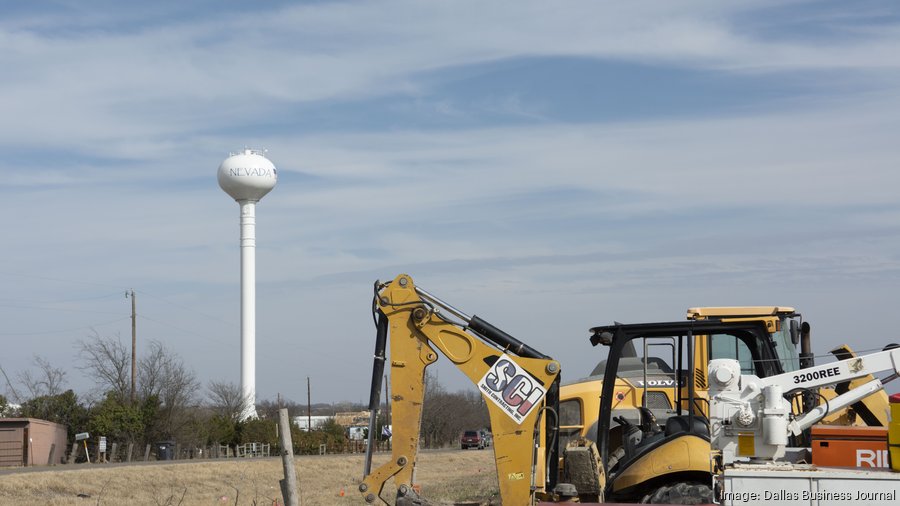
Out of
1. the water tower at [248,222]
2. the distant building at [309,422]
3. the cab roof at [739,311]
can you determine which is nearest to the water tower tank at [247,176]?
the water tower at [248,222]

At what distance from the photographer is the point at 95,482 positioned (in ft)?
116

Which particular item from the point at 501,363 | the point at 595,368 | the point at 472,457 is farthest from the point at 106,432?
the point at 501,363

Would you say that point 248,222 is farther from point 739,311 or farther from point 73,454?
point 739,311

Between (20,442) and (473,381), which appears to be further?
(20,442)

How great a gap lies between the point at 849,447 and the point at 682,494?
1.66 meters

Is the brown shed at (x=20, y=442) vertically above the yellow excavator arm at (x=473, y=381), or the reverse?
the yellow excavator arm at (x=473, y=381)

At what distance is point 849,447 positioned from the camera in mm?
10180

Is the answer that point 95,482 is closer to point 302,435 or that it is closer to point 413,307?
point 413,307

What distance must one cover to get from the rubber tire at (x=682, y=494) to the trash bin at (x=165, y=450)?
5069 cm

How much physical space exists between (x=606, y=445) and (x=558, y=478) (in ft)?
2.14

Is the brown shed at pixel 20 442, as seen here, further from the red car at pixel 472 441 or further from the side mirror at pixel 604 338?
the side mirror at pixel 604 338

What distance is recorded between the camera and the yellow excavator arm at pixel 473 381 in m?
11.8

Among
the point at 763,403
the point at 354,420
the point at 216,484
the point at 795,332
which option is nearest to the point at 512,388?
the point at 763,403

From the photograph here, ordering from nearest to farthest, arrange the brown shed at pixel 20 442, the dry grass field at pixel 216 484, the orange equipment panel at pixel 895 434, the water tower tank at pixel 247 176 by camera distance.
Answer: the orange equipment panel at pixel 895 434
the dry grass field at pixel 216 484
the brown shed at pixel 20 442
the water tower tank at pixel 247 176
